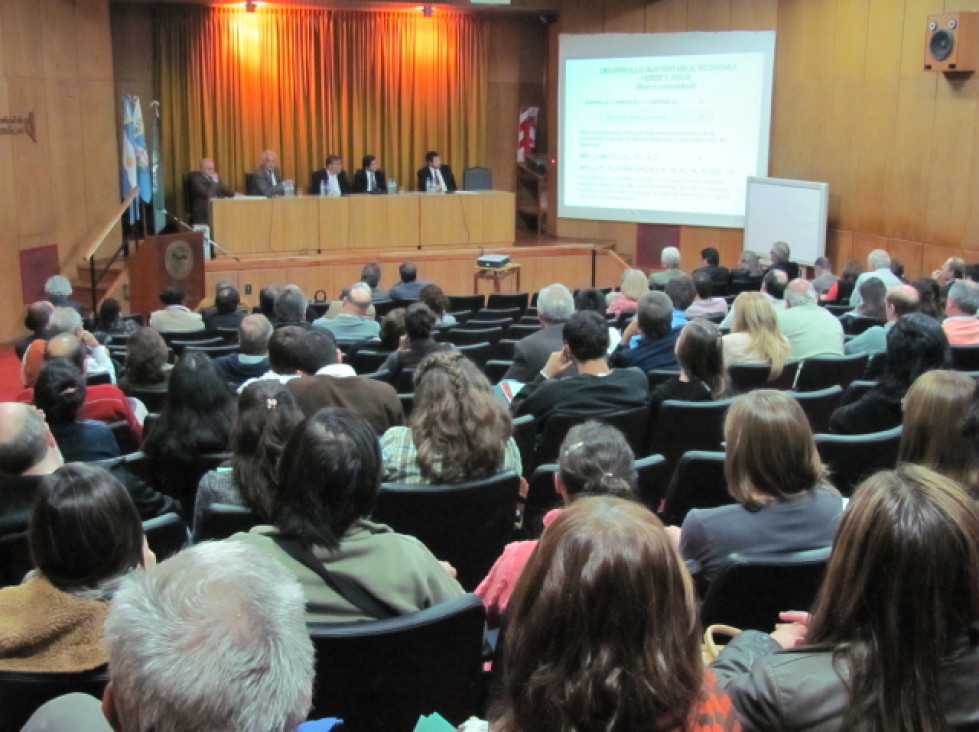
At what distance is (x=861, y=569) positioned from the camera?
1469mm

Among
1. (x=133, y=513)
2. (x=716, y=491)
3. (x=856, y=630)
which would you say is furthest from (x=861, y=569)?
(x=716, y=491)

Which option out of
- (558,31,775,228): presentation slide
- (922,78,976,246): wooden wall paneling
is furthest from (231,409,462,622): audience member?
(558,31,775,228): presentation slide

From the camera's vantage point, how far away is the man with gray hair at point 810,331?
5.68 metres

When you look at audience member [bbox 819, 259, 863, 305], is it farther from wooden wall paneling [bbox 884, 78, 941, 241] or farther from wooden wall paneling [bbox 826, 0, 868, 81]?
wooden wall paneling [bbox 826, 0, 868, 81]

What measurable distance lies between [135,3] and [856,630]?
40.0ft

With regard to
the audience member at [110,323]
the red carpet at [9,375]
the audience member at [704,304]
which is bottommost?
the red carpet at [9,375]

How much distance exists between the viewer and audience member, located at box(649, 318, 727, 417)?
418cm

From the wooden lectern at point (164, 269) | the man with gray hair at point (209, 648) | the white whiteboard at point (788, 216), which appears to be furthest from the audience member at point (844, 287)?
the man with gray hair at point (209, 648)

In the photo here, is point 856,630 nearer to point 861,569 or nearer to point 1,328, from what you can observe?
point 861,569

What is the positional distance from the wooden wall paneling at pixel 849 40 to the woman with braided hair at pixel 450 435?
9054 millimetres

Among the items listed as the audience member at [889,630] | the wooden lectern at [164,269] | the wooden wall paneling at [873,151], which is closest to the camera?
the audience member at [889,630]

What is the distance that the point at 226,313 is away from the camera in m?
7.54

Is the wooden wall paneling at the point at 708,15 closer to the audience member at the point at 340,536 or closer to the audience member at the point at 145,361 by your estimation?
the audience member at the point at 145,361

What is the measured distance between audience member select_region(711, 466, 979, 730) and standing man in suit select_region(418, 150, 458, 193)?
11.6 meters
